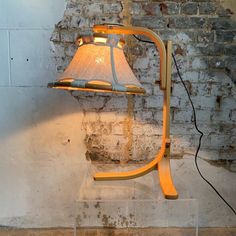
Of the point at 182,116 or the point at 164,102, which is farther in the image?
the point at 182,116

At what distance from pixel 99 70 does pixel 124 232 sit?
96 centimetres

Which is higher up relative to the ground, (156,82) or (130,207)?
(156,82)

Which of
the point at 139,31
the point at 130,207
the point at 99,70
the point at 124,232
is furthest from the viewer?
the point at 124,232

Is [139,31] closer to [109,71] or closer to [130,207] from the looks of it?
[109,71]

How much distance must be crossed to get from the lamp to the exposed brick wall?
29 cm

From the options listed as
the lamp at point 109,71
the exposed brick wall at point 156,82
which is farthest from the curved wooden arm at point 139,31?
the exposed brick wall at point 156,82

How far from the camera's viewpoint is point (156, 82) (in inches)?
64.6

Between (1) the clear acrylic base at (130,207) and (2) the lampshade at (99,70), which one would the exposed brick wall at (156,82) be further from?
(2) the lampshade at (99,70)

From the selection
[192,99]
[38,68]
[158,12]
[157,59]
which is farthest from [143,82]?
[38,68]

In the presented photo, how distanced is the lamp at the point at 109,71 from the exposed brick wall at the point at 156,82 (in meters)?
0.29

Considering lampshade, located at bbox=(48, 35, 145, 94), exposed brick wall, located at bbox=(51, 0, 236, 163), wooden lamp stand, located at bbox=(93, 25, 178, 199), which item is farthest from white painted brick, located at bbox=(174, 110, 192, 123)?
lampshade, located at bbox=(48, 35, 145, 94)

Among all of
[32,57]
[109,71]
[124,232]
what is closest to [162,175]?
[124,232]

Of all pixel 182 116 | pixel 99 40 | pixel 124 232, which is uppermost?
pixel 99 40

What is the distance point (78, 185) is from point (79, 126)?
1.17 feet
